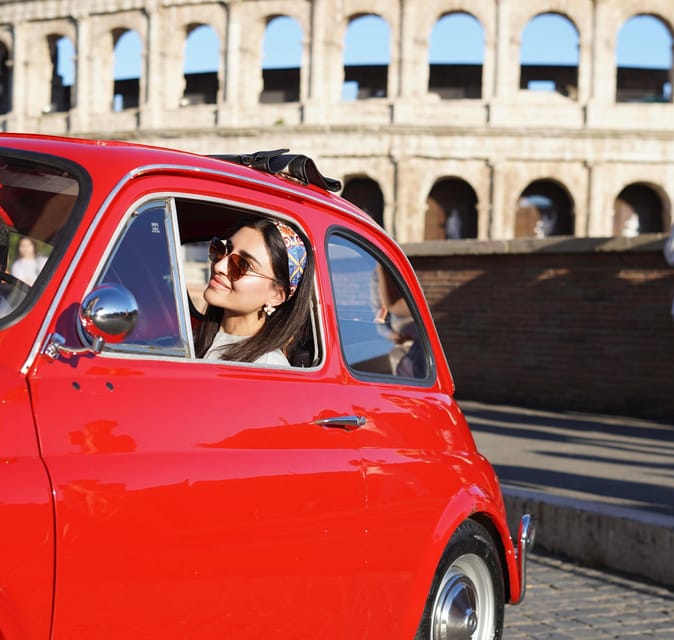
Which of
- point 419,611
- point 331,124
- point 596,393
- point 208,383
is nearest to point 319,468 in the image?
point 208,383

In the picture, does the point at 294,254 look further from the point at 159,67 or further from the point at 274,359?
the point at 159,67

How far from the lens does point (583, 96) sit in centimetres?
3666

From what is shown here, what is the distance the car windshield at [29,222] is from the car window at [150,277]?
16 cm

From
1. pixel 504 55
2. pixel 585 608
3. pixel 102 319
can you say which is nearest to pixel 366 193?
pixel 504 55

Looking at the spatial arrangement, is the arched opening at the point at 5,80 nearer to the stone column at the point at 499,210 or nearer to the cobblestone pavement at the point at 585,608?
the stone column at the point at 499,210

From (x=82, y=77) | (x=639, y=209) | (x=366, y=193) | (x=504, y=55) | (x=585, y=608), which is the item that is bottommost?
(x=585, y=608)

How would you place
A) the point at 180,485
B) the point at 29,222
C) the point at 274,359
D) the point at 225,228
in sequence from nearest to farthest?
the point at 180,485, the point at 29,222, the point at 274,359, the point at 225,228

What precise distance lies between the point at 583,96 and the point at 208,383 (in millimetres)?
35921

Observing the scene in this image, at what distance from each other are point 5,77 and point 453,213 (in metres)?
21.3

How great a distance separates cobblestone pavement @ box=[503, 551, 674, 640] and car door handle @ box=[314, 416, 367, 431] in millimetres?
2128

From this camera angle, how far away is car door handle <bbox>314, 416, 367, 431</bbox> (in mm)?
3139

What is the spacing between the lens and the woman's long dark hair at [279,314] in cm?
324

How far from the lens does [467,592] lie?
3930 millimetres

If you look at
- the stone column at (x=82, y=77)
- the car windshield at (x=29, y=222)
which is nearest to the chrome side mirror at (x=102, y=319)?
the car windshield at (x=29, y=222)
